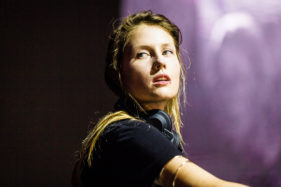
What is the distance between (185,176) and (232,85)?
1.10m

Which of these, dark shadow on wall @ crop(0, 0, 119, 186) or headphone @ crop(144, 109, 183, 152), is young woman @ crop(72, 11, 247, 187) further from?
dark shadow on wall @ crop(0, 0, 119, 186)

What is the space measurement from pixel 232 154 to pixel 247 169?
0.11m

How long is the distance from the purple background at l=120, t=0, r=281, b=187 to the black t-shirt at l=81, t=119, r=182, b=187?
892 millimetres

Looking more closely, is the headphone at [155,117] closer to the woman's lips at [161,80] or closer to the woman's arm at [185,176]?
the woman's lips at [161,80]

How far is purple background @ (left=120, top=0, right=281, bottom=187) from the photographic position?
1.57 m

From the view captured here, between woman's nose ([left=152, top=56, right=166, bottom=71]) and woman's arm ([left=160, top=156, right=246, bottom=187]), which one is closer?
woman's arm ([left=160, top=156, right=246, bottom=187])

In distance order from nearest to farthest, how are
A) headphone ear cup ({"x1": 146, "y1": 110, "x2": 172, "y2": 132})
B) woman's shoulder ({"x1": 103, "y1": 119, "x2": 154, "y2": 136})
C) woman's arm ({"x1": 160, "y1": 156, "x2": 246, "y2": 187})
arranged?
woman's arm ({"x1": 160, "y1": 156, "x2": 246, "y2": 187}), woman's shoulder ({"x1": 103, "y1": 119, "x2": 154, "y2": 136}), headphone ear cup ({"x1": 146, "y1": 110, "x2": 172, "y2": 132})


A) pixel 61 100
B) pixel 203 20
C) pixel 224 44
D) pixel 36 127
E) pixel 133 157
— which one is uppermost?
pixel 203 20

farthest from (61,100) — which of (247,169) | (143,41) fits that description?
(247,169)

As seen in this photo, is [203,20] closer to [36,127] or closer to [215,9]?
[215,9]

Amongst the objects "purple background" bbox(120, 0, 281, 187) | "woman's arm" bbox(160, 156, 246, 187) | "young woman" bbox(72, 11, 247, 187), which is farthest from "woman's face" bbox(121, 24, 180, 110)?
"purple background" bbox(120, 0, 281, 187)

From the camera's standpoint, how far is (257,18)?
1.67 meters

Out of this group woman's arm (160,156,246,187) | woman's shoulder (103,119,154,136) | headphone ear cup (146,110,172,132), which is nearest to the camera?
woman's arm (160,156,246,187)

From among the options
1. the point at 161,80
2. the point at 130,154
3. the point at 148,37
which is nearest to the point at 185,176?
the point at 130,154
